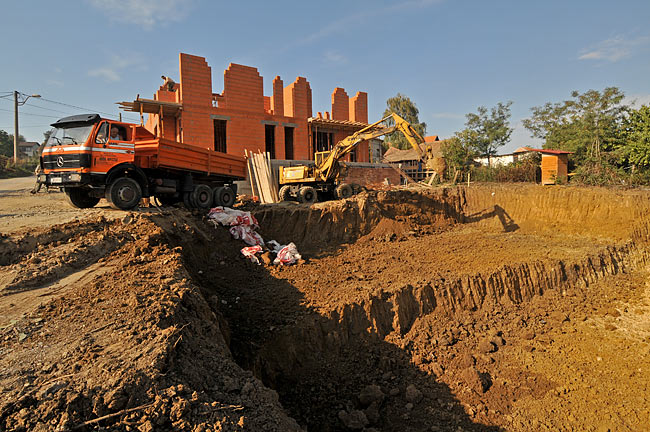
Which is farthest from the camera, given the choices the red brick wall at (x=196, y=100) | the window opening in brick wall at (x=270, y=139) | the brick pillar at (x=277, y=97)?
the window opening in brick wall at (x=270, y=139)

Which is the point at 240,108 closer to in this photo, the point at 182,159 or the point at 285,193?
the point at 285,193

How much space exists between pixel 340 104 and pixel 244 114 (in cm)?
613

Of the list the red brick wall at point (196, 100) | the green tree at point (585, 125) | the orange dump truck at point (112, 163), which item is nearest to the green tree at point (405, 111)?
the green tree at point (585, 125)

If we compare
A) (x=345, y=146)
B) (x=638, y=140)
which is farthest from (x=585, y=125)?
(x=345, y=146)

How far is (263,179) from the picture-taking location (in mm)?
15547

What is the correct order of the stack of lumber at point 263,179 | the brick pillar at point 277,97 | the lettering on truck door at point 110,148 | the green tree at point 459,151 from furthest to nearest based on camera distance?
the green tree at point 459,151
the brick pillar at point 277,97
the stack of lumber at point 263,179
the lettering on truck door at point 110,148

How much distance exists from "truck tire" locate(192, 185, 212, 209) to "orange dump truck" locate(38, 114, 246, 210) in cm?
9

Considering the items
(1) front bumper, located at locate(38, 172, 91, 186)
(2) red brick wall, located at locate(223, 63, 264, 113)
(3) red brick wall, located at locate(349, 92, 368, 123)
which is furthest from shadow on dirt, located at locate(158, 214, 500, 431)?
(3) red brick wall, located at locate(349, 92, 368, 123)

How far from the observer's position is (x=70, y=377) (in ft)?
8.72

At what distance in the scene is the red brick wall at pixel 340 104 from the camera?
2062cm

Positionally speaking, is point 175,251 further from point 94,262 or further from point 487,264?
point 487,264

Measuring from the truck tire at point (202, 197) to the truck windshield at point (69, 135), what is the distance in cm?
299

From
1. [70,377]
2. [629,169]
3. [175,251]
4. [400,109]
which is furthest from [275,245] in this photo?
[400,109]

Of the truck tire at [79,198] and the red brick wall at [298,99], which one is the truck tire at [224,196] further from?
the red brick wall at [298,99]
